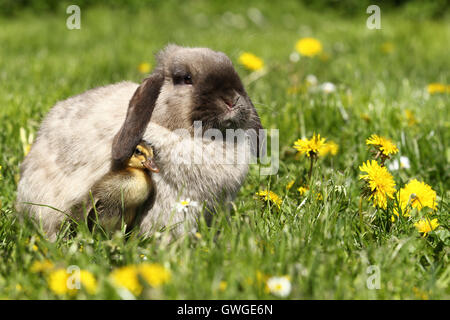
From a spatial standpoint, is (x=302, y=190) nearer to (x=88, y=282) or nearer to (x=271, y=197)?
(x=271, y=197)

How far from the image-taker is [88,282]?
1746 mm

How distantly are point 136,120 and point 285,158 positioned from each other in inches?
50.0

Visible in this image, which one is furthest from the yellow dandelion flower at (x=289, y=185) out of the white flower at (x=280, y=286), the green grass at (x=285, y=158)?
the white flower at (x=280, y=286)

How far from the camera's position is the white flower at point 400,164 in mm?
3121

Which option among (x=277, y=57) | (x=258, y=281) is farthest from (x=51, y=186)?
(x=277, y=57)

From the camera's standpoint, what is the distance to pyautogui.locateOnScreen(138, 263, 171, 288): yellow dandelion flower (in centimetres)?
172

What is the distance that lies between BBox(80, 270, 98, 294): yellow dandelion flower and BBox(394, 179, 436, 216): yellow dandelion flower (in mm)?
1482

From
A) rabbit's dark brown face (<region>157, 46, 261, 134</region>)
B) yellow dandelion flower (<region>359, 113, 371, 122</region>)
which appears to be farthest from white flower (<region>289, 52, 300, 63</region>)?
rabbit's dark brown face (<region>157, 46, 261, 134</region>)

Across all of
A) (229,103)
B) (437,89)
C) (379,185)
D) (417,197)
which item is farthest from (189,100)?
(437,89)

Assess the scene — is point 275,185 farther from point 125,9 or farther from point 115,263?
point 125,9

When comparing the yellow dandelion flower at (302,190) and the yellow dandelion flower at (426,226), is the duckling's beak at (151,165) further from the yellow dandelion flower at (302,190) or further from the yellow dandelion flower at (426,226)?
the yellow dandelion flower at (426,226)

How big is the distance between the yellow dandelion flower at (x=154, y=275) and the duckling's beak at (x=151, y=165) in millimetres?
699

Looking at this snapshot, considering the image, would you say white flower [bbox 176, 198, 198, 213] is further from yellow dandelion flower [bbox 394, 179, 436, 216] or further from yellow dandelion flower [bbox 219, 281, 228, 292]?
yellow dandelion flower [bbox 394, 179, 436, 216]
